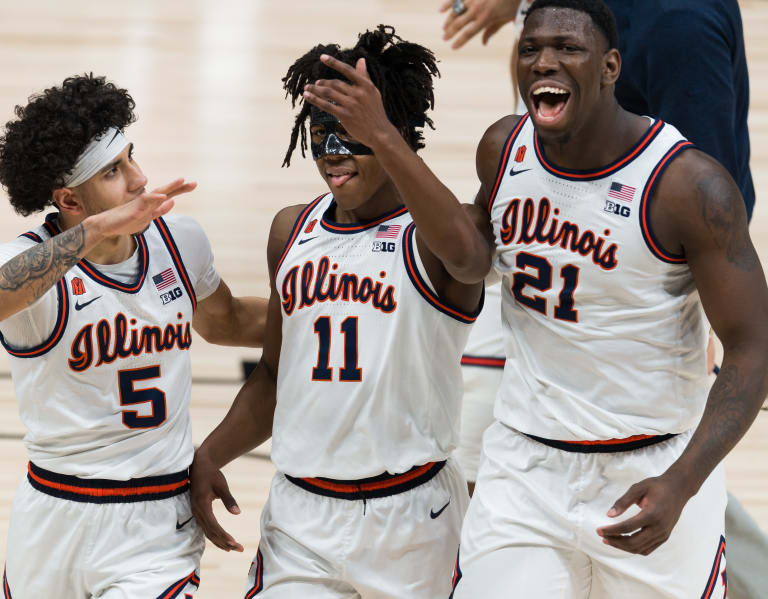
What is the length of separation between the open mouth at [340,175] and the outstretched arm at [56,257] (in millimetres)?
384

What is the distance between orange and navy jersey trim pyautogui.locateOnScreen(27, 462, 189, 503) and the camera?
3420mm

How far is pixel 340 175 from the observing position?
132 inches

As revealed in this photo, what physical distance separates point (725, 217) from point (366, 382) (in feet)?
3.26

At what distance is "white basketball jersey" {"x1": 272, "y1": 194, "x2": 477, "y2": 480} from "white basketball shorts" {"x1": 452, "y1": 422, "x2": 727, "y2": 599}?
0.97ft

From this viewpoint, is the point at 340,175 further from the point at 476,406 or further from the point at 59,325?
the point at 476,406

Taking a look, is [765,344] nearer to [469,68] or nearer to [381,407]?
[381,407]

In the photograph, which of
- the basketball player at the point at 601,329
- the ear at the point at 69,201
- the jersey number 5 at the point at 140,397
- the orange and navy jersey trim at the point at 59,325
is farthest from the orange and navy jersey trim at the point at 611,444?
the ear at the point at 69,201

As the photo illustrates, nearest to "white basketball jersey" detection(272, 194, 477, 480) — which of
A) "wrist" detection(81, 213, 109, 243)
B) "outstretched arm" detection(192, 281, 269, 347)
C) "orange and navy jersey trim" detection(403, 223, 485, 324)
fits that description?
"orange and navy jersey trim" detection(403, 223, 485, 324)

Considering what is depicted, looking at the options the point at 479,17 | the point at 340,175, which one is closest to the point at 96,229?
the point at 340,175

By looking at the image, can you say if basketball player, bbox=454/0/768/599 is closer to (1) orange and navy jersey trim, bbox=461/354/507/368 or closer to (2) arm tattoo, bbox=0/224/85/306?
(1) orange and navy jersey trim, bbox=461/354/507/368

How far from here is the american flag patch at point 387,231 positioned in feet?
11.2

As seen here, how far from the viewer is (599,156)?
3.13m

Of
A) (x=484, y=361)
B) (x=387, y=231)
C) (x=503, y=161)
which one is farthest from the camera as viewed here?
(x=484, y=361)

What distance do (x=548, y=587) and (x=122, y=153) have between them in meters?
1.56
